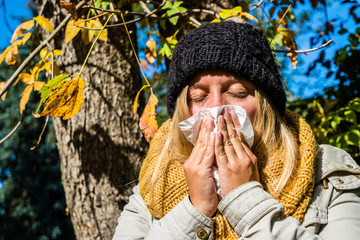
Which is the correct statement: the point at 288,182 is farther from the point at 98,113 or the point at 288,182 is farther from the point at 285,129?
the point at 98,113

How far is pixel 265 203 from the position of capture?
1.23 metres

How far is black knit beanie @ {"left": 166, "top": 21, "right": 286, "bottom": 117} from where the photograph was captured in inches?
56.9

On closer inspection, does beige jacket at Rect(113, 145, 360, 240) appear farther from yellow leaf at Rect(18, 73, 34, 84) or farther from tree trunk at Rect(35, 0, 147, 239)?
yellow leaf at Rect(18, 73, 34, 84)

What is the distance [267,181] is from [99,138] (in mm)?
1214

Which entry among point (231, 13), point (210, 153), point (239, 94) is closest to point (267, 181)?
point (210, 153)

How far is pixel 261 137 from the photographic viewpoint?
1548 millimetres

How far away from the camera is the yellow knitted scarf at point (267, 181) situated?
1354 millimetres

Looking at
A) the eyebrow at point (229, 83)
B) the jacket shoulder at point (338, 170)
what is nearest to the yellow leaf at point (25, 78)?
the eyebrow at point (229, 83)

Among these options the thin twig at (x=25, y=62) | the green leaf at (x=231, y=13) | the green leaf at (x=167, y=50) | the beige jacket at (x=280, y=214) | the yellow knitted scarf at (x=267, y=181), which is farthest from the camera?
the green leaf at (x=167, y=50)

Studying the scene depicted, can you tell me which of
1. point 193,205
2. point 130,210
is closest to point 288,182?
point 193,205

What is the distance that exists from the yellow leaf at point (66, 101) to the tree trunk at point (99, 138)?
0.64m

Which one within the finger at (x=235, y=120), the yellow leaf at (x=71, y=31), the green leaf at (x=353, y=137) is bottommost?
the green leaf at (x=353, y=137)

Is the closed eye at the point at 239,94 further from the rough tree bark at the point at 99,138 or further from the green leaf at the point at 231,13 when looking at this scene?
the rough tree bark at the point at 99,138

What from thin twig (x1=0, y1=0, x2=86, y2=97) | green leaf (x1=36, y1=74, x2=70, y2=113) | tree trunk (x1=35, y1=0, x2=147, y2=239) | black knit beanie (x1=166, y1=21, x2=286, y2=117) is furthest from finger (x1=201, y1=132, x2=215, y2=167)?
thin twig (x1=0, y1=0, x2=86, y2=97)
